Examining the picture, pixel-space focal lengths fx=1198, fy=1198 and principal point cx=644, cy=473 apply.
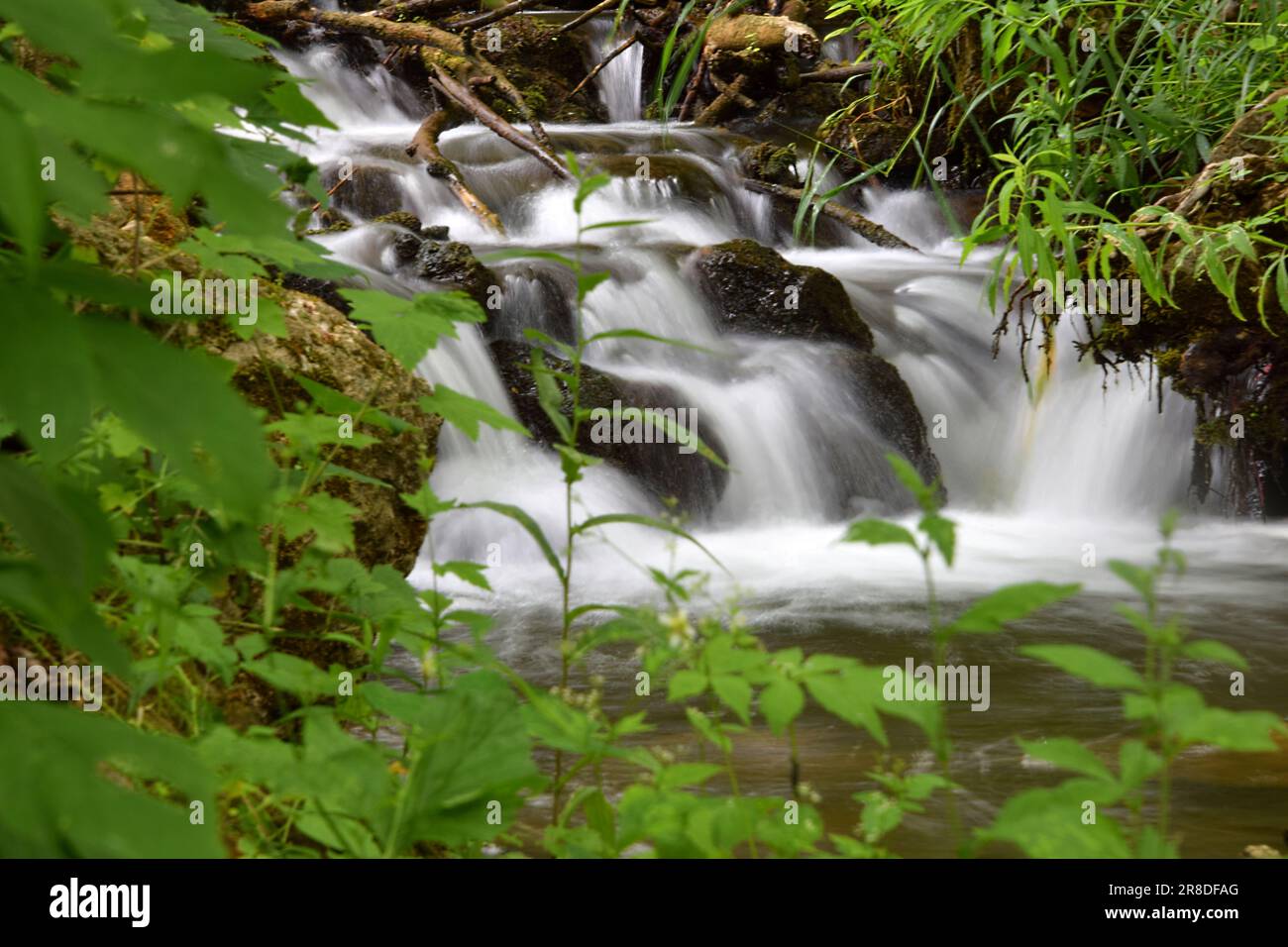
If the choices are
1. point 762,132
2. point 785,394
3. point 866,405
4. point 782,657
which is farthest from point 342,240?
point 782,657

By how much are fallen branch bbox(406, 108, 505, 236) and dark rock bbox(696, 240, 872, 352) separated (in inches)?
68.7

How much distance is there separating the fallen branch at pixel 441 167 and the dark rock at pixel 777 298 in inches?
68.7

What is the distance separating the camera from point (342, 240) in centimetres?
689

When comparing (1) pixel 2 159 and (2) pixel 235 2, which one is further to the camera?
(2) pixel 235 2

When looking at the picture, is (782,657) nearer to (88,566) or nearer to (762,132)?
(88,566)

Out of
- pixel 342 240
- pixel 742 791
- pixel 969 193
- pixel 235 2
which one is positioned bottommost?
pixel 742 791

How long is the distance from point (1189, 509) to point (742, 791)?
4.85m

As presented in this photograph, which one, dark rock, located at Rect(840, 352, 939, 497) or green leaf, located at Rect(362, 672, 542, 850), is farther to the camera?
dark rock, located at Rect(840, 352, 939, 497)

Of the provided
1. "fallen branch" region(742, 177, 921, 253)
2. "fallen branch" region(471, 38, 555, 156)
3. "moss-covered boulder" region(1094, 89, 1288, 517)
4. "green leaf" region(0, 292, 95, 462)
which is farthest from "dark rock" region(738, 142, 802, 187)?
"green leaf" region(0, 292, 95, 462)

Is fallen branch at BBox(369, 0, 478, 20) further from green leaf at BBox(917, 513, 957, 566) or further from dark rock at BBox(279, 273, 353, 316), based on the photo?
green leaf at BBox(917, 513, 957, 566)

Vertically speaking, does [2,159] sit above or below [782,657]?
above

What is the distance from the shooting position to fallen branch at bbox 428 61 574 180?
8.12m

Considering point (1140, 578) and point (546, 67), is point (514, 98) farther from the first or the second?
point (1140, 578)

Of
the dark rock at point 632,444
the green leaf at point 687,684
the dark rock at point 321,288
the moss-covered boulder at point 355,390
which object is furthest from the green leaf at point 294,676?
the dark rock at point 632,444
